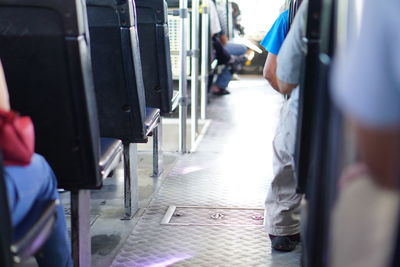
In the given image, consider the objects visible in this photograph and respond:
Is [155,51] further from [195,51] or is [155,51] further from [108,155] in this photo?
[108,155]

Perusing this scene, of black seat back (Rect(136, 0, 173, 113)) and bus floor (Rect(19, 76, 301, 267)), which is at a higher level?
black seat back (Rect(136, 0, 173, 113))

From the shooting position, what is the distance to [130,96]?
301 cm

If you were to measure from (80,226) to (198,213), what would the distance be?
3.93 feet

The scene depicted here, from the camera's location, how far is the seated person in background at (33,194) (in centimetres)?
168

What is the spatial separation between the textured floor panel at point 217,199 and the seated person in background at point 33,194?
77 cm

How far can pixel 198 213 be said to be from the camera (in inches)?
137

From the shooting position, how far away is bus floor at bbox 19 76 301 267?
9.39 feet

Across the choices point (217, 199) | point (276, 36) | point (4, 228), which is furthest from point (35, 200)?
point (217, 199)

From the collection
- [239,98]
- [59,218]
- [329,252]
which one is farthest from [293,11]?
[239,98]

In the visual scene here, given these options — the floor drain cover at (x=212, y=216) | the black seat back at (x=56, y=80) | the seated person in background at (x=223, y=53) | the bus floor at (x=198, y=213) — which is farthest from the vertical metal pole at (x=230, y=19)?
the black seat back at (x=56, y=80)

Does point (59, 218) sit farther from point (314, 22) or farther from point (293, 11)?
point (293, 11)

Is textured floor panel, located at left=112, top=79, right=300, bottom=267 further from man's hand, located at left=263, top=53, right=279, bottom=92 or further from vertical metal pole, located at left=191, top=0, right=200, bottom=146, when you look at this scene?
man's hand, located at left=263, top=53, right=279, bottom=92

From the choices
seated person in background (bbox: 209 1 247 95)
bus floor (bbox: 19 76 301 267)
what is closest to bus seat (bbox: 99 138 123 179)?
bus floor (bbox: 19 76 301 267)

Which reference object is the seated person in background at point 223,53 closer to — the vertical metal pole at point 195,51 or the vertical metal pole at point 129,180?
the vertical metal pole at point 195,51
